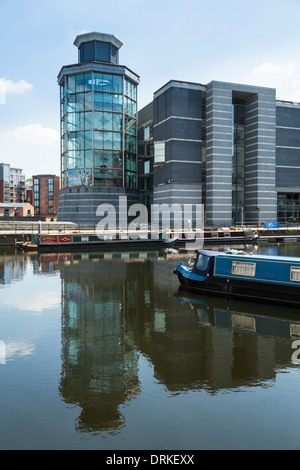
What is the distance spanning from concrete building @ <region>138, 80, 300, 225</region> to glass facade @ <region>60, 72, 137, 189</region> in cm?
771

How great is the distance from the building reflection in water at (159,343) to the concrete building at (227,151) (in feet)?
165

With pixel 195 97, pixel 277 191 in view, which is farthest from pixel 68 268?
pixel 277 191

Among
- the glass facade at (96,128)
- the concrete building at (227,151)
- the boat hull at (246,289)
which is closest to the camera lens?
the boat hull at (246,289)

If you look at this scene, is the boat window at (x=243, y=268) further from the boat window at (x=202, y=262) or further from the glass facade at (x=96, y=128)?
the glass facade at (x=96, y=128)

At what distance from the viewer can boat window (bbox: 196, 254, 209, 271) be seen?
75.4 feet

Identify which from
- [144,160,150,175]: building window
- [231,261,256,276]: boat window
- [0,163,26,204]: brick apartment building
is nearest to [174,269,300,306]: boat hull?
[231,261,256,276]: boat window

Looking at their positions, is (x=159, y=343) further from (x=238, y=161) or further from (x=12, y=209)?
(x=12, y=209)

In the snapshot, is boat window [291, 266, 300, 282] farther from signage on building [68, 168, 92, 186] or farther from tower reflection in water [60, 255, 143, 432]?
signage on building [68, 168, 92, 186]

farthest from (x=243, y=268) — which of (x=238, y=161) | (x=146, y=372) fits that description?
(x=238, y=161)

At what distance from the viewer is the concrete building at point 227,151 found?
237 ft

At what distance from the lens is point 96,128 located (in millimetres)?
77938

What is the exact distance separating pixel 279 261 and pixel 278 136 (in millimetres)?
66287

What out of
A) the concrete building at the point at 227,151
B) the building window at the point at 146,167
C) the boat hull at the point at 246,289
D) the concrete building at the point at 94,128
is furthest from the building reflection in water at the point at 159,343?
the building window at the point at 146,167
